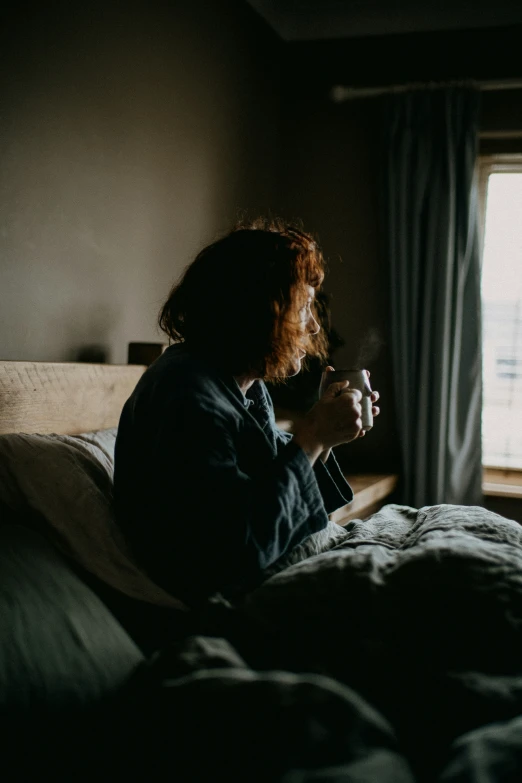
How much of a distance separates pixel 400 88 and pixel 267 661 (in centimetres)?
263

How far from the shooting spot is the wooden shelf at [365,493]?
89.3 inches

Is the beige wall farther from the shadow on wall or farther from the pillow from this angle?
the pillow

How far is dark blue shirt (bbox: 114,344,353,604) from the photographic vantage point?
1014 millimetres

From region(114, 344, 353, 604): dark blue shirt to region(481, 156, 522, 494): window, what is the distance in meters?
2.05

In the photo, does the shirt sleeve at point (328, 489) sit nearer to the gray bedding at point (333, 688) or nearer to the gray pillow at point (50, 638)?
the gray bedding at point (333, 688)

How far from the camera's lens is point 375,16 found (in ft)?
10.00

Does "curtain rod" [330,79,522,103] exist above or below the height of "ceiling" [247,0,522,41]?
below

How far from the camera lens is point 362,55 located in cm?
310

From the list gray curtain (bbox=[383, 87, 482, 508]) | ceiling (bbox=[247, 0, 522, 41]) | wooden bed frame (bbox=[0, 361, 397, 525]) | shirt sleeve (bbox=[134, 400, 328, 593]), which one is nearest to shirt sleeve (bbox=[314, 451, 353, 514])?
shirt sleeve (bbox=[134, 400, 328, 593])

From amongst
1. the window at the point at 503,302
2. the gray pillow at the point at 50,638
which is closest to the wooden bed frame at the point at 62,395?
the gray pillow at the point at 50,638

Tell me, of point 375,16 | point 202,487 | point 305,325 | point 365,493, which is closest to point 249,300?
point 305,325

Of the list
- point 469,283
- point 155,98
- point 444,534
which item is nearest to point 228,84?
point 155,98

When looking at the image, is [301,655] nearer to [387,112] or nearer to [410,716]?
[410,716]

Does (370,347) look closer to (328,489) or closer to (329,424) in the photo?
(328,489)
